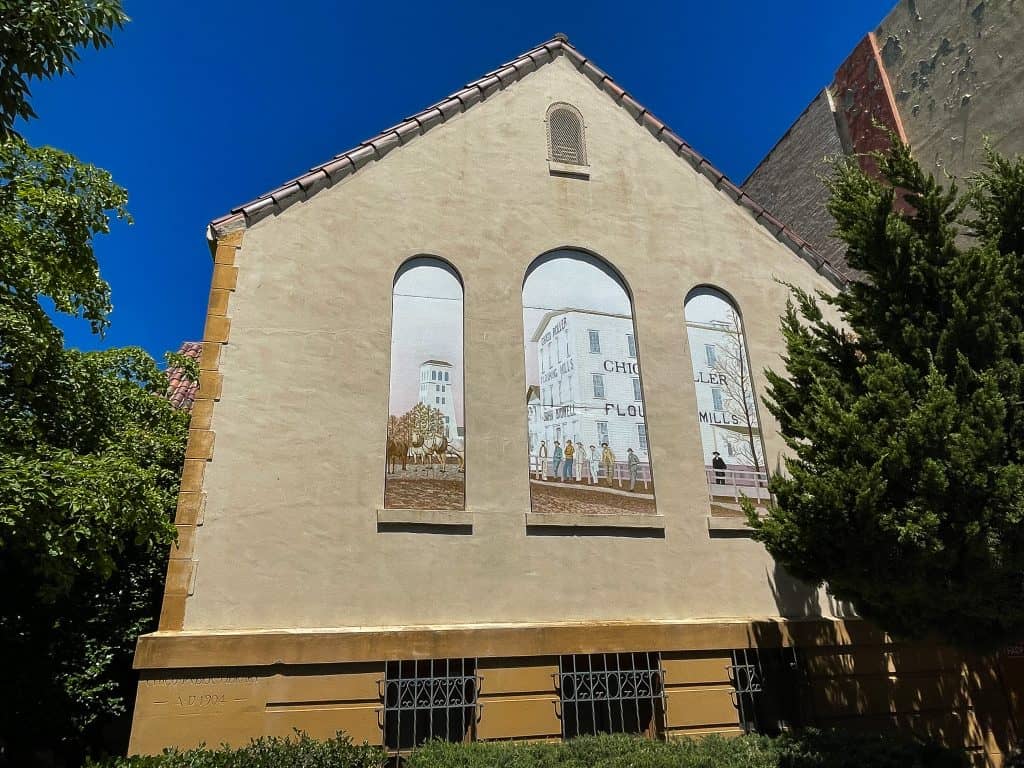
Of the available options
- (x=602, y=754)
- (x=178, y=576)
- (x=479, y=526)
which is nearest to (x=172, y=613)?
(x=178, y=576)

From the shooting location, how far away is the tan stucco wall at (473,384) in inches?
327

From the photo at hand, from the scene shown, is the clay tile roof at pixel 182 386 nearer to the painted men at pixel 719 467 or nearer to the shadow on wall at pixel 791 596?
the painted men at pixel 719 467

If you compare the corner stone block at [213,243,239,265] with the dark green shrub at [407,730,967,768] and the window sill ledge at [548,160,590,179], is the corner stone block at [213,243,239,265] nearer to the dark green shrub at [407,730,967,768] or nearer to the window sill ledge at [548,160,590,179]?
the window sill ledge at [548,160,590,179]

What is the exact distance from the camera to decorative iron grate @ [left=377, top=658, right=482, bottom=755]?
7846 millimetres

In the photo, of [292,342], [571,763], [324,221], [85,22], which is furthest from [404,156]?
[571,763]

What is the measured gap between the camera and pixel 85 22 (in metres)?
5.96

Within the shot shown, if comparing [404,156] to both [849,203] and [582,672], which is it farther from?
[582,672]

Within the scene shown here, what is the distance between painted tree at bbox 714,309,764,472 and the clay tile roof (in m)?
9.68

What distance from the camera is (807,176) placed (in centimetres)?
1848

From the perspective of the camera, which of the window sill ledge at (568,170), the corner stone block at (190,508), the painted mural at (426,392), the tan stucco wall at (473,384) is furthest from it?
the window sill ledge at (568,170)

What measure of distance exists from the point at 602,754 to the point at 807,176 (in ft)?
53.8

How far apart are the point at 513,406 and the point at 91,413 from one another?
213 inches

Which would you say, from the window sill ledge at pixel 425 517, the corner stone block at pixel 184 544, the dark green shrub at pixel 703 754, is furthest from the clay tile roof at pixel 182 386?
the dark green shrub at pixel 703 754

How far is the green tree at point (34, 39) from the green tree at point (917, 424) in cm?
823
